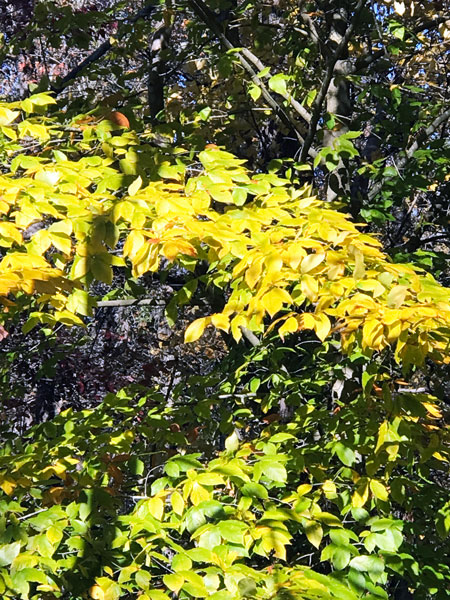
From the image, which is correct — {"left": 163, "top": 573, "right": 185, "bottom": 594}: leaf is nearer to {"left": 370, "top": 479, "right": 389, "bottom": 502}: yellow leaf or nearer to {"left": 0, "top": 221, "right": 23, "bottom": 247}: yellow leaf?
{"left": 370, "top": 479, "right": 389, "bottom": 502}: yellow leaf

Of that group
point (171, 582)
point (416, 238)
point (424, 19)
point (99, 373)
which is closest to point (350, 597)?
point (171, 582)

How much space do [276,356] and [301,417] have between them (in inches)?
18.5

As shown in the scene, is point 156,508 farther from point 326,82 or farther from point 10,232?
point 326,82

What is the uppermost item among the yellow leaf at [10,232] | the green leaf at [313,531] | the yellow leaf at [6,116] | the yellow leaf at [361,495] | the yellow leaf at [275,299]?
the yellow leaf at [6,116]

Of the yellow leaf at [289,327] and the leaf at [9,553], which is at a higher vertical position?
the yellow leaf at [289,327]

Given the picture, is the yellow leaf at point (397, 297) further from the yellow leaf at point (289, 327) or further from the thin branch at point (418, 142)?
the thin branch at point (418, 142)

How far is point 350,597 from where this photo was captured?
1992 millimetres

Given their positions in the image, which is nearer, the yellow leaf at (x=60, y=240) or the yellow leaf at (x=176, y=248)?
the yellow leaf at (x=176, y=248)

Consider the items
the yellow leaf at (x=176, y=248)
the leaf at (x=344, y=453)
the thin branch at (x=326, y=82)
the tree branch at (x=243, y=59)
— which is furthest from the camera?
the tree branch at (x=243, y=59)

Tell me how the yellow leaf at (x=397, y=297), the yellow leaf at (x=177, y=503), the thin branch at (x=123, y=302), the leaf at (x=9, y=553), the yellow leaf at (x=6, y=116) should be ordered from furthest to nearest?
1. the thin branch at (x=123, y=302)
2. the yellow leaf at (x=6, y=116)
3. the yellow leaf at (x=177, y=503)
4. the leaf at (x=9, y=553)
5. the yellow leaf at (x=397, y=297)

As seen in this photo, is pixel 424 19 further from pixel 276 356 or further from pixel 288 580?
pixel 288 580

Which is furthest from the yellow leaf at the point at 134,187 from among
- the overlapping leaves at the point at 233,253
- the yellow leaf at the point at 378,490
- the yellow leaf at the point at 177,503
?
the yellow leaf at the point at 378,490

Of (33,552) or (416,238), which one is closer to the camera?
(33,552)

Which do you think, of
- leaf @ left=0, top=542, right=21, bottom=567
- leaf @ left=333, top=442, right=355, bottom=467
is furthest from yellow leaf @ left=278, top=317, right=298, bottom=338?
leaf @ left=0, top=542, right=21, bottom=567
